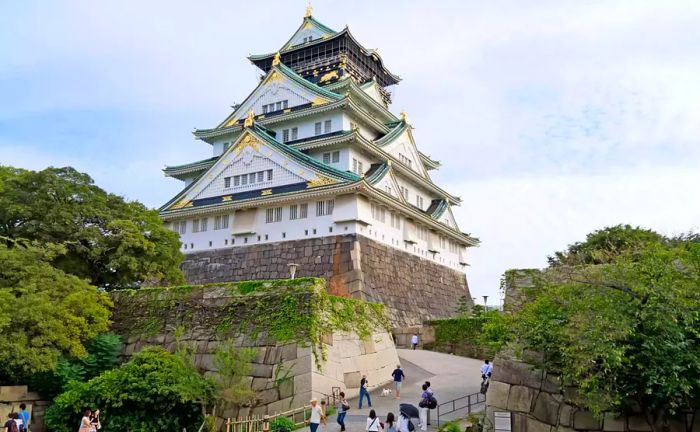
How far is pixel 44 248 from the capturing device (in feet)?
60.5

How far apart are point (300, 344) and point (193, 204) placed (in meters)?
19.7

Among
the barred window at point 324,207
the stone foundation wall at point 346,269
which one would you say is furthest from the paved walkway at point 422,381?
the barred window at point 324,207

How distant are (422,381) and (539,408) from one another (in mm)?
7800

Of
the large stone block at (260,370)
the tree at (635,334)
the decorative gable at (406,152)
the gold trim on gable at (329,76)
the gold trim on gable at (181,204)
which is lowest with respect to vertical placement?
the large stone block at (260,370)

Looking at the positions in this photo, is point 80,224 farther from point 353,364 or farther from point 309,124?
point 309,124

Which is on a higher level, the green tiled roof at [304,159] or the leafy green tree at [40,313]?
the green tiled roof at [304,159]

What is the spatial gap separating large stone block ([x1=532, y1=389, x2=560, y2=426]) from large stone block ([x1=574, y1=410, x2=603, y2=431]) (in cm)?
39

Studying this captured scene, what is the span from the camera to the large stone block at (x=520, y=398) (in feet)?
41.0

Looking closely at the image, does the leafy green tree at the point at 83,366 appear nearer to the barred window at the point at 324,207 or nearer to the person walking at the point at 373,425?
the person walking at the point at 373,425

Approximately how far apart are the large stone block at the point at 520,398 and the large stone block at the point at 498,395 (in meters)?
0.09

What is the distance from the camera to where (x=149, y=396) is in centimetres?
1470

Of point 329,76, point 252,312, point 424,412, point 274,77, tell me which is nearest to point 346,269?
point 252,312

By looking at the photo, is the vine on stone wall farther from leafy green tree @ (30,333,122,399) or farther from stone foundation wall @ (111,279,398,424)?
leafy green tree @ (30,333,122,399)

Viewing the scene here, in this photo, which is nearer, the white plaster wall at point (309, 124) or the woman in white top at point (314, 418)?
the woman in white top at point (314, 418)
